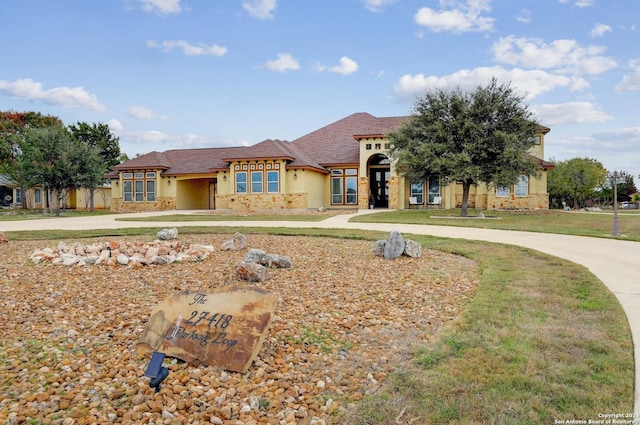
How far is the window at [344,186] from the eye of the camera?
93.8 feet

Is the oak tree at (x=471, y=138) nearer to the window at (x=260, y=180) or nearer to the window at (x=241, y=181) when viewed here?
the window at (x=260, y=180)

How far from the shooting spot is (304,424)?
2.55 meters

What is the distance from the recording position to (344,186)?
28.9 m

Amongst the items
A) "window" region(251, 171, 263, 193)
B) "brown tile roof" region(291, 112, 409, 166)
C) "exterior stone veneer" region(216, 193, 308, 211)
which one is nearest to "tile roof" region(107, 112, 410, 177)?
"brown tile roof" region(291, 112, 409, 166)

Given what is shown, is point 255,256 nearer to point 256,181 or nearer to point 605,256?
point 605,256

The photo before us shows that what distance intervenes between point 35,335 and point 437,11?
1488cm

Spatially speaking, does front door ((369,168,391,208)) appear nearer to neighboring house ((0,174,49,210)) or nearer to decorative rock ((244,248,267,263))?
decorative rock ((244,248,267,263))

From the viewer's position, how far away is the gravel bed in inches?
108

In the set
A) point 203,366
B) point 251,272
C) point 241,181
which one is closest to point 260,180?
point 241,181

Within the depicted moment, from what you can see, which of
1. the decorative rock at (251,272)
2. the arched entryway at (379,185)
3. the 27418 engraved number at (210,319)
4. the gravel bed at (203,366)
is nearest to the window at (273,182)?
the arched entryway at (379,185)

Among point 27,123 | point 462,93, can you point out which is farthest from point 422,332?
point 27,123

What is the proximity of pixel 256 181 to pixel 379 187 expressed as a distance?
9.43m

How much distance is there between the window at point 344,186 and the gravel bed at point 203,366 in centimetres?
Result: 2140

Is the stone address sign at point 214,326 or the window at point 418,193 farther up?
the window at point 418,193
